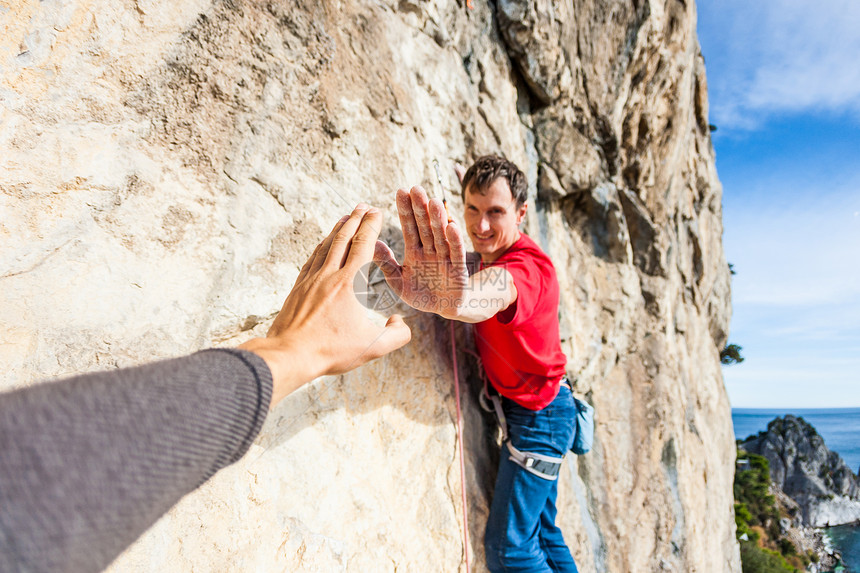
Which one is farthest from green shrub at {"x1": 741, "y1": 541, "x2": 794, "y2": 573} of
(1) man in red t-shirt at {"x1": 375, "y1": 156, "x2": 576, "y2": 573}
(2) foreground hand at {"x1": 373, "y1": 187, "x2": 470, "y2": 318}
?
(2) foreground hand at {"x1": 373, "y1": 187, "x2": 470, "y2": 318}

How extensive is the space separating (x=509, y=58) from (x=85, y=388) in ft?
12.4

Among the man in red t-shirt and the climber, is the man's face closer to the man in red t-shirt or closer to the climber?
the man in red t-shirt

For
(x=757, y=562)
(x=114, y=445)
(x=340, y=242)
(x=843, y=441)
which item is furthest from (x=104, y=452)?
(x=843, y=441)

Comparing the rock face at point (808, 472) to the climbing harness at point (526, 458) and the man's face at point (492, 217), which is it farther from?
the man's face at point (492, 217)

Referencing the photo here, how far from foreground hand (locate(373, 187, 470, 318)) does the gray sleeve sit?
0.94 metres

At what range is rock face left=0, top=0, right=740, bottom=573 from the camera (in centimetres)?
128

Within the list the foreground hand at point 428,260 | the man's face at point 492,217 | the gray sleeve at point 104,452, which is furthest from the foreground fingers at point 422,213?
the gray sleeve at point 104,452

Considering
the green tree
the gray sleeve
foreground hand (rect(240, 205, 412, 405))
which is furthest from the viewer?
the green tree

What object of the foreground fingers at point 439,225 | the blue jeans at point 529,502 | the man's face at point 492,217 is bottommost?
the blue jeans at point 529,502

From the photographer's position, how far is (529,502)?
226 cm

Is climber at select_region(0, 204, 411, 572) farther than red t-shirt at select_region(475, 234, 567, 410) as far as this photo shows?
No

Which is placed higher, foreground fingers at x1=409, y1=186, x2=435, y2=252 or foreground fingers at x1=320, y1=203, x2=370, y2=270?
foreground fingers at x1=409, y1=186, x2=435, y2=252

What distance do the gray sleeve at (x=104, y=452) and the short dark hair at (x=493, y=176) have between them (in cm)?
185

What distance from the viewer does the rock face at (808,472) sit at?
114 ft
